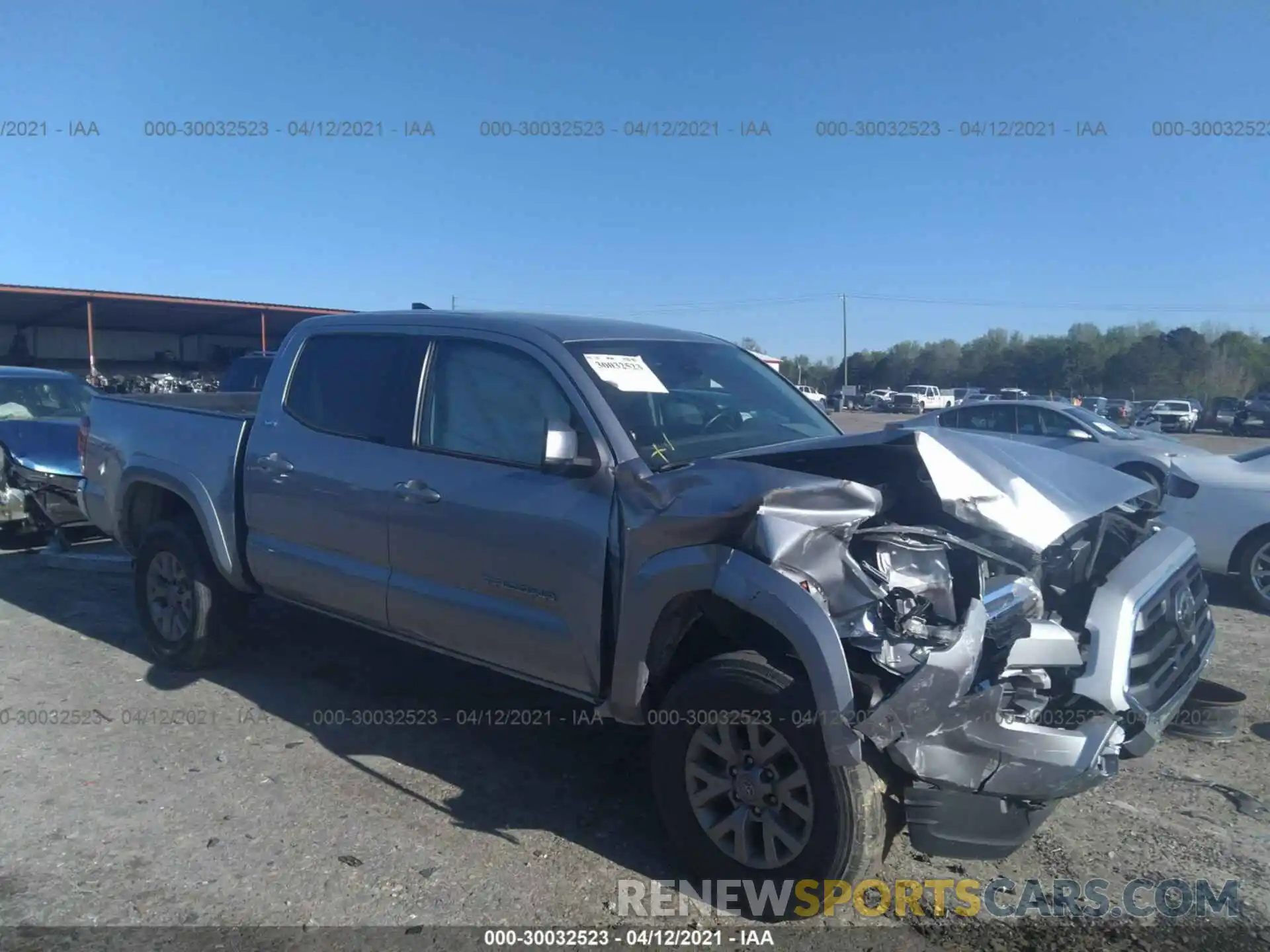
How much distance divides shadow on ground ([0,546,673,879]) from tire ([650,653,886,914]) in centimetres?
34

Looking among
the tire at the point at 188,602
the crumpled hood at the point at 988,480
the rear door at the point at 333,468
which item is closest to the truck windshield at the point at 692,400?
the crumpled hood at the point at 988,480

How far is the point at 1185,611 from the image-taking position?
3.98 meters

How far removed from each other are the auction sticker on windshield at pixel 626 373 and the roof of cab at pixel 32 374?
8658mm

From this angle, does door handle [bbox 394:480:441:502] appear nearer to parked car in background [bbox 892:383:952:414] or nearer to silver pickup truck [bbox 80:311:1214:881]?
silver pickup truck [bbox 80:311:1214:881]

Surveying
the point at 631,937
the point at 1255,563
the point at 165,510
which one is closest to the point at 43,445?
the point at 165,510

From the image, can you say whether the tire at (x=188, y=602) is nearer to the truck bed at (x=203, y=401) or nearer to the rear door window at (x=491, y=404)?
the truck bed at (x=203, y=401)

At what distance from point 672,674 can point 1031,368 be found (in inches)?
2011

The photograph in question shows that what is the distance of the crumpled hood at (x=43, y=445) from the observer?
8.93 meters

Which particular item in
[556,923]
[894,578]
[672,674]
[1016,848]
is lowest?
[556,923]

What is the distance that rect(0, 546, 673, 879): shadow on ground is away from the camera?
13.5 ft

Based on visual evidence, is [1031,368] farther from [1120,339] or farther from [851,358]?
[851,358]

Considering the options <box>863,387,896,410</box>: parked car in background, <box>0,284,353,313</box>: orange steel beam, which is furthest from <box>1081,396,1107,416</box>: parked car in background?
<box>0,284,353,313</box>: orange steel beam

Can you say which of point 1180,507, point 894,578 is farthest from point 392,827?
point 1180,507

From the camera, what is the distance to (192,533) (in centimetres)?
579
